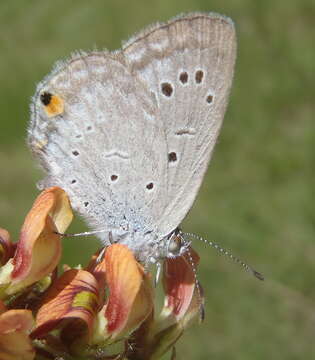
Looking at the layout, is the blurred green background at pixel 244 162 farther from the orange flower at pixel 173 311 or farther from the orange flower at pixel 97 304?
the orange flower at pixel 97 304

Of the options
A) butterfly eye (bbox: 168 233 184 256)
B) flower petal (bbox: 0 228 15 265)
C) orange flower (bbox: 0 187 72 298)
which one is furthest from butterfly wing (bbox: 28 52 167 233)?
orange flower (bbox: 0 187 72 298)

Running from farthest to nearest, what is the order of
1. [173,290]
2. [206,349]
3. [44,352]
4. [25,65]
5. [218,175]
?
[25,65]
[218,175]
[206,349]
[173,290]
[44,352]

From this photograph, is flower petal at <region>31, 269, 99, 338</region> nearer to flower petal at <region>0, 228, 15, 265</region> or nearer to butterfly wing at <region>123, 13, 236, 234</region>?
flower petal at <region>0, 228, 15, 265</region>

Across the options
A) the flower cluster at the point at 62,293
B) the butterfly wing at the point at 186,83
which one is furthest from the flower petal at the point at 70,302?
the butterfly wing at the point at 186,83

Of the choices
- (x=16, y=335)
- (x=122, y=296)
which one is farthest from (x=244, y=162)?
(x=16, y=335)

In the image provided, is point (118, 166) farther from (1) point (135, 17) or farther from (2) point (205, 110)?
(1) point (135, 17)

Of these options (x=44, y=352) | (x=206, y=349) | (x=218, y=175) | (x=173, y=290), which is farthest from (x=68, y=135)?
(x=218, y=175)

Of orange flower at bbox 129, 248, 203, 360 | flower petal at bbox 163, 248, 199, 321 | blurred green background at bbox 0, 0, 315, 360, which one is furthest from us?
blurred green background at bbox 0, 0, 315, 360
